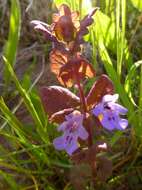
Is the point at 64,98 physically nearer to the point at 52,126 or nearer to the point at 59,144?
the point at 59,144

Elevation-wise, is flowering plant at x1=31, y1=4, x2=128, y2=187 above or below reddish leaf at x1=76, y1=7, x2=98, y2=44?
below

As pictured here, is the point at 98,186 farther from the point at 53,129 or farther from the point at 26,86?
the point at 26,86

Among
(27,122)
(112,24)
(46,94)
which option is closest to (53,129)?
(27,122)

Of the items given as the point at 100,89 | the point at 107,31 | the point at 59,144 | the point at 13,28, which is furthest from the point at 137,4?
the point at 59,144

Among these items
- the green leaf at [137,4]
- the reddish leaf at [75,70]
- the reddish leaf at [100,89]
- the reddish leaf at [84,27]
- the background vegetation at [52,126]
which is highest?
the reddish leaf at [84,27]

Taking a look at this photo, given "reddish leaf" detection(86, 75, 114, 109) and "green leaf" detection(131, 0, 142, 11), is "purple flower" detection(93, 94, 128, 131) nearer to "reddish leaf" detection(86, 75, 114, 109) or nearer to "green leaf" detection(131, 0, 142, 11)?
"reddish leaf" detection(86, 75, 114, 109)

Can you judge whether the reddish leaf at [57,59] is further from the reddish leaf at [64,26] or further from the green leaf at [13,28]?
the green leaf at [13,28]

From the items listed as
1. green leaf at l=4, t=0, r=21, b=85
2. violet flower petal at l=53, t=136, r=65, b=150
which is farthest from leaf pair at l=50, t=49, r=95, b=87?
green leaf at l=4, t=0, r=21, b=85

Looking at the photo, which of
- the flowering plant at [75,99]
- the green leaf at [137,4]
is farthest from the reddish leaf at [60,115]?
the green leaf at [137,4]
